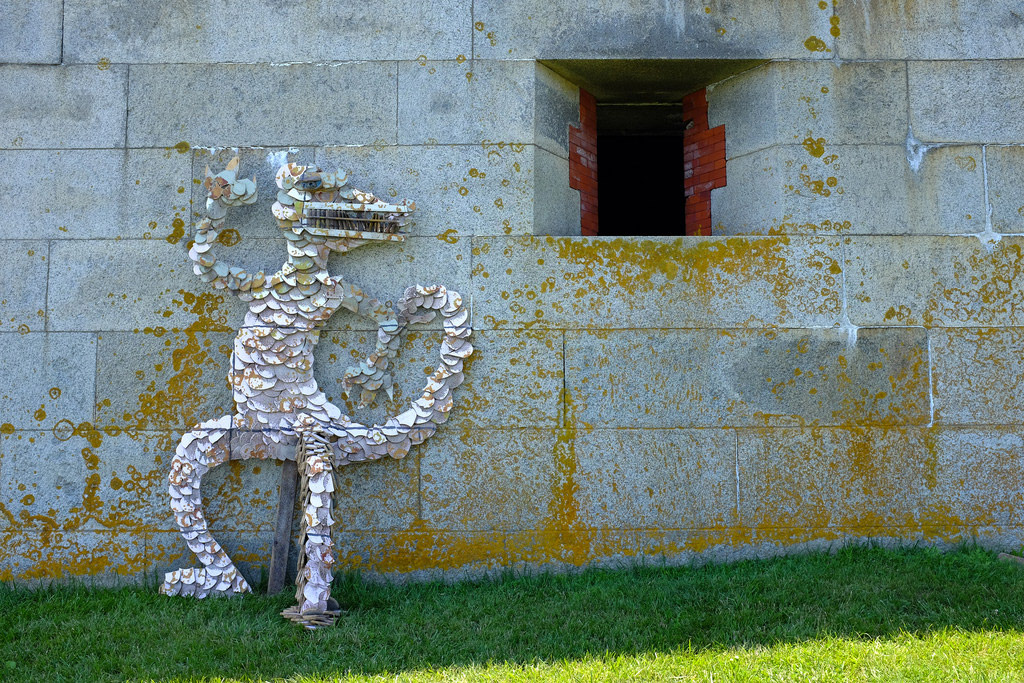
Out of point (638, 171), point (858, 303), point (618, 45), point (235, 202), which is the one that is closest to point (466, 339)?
point (235, 202)

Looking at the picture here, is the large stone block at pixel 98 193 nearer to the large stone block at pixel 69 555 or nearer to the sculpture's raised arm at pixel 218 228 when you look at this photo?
the sculpture's raised arm at pixel 218 228

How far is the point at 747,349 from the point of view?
182 inches

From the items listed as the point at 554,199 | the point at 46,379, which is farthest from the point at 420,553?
the point at 46,379

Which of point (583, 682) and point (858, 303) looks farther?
point (858, 303)

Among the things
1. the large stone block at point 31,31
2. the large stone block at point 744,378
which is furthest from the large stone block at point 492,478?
the large stone block at point 31,31

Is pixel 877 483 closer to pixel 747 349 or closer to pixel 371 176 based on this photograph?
pixel 747 349

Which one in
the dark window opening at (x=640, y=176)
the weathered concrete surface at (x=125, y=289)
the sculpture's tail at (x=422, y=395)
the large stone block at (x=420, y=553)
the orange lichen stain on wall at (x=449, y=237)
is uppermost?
the dark window opening at (x=640, y=176)

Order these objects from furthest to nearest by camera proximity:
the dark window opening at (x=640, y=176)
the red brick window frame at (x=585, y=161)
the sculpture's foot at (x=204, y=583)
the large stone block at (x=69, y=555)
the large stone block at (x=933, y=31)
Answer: the dark window opening at (x=640, y=176) → the red brick window frame at (x=585, y=161) → the large stone block at (x=933, y=31) → the large stone block at (x=69, y=555) → the sculpture's foot at (x=204, y=583)

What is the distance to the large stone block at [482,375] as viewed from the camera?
4.56 m

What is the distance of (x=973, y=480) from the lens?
15.1ft

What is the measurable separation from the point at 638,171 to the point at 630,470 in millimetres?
3816

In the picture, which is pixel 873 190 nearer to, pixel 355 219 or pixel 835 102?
A: pixel 835 102

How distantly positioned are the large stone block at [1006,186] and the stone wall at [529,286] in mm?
17

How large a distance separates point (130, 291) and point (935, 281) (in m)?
4.64
